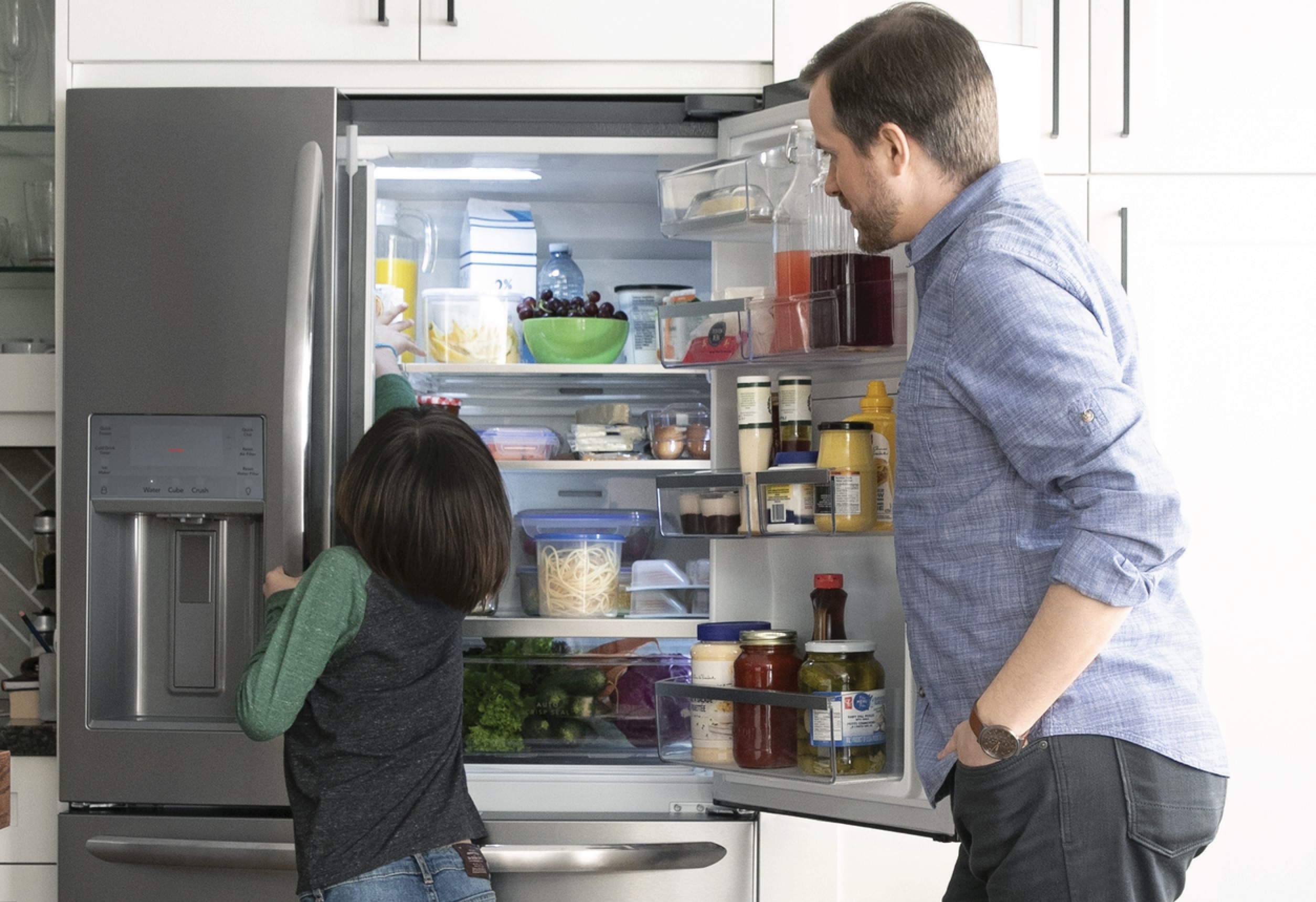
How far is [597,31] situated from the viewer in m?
2.04

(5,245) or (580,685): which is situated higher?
(5,245)

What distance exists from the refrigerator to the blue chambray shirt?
2.01ft

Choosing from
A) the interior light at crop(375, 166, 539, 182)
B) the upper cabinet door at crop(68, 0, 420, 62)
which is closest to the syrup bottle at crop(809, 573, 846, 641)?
the interior light at crop(375, 166, 539, 182)

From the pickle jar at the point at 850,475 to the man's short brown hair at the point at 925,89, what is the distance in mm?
513

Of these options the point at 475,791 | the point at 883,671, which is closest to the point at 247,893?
the point at 475,791

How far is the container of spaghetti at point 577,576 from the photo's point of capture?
2199 millimetres

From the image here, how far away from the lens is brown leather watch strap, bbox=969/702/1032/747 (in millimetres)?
1145

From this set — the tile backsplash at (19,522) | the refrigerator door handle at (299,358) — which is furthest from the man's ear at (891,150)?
the tile backsplash at (19,522)

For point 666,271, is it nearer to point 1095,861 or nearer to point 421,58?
point 421,58

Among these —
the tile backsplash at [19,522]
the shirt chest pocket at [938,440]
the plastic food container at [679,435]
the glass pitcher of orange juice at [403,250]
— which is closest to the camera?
the shirt chest pocket at [938,440]

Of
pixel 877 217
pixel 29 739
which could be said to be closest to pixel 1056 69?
pixel 877 217

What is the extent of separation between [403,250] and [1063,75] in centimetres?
126

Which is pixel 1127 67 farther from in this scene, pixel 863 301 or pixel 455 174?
pixel 455 174

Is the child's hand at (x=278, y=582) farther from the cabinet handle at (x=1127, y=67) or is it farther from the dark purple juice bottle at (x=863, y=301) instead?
the cabinet handle at (x=1127, y=67)
